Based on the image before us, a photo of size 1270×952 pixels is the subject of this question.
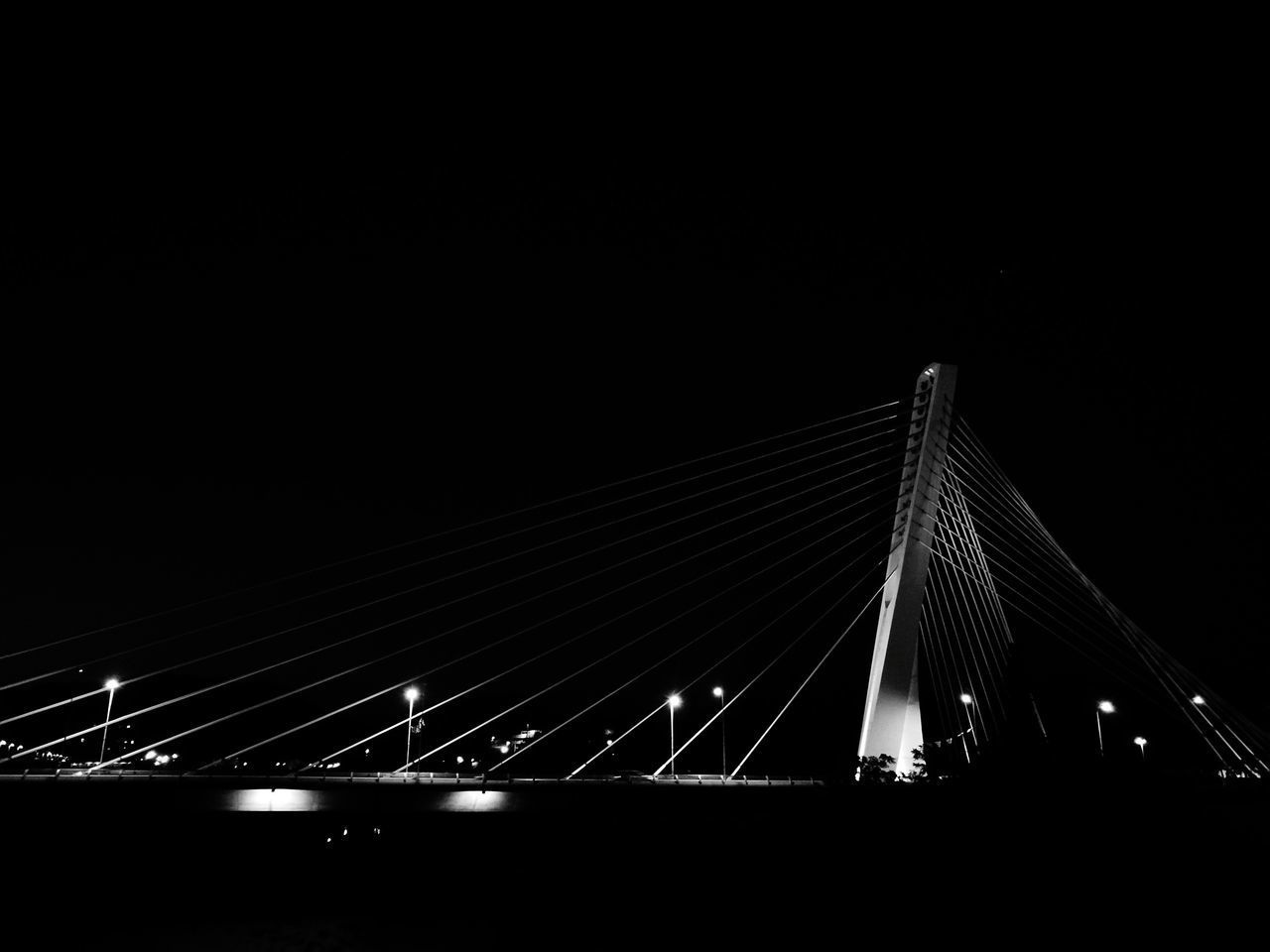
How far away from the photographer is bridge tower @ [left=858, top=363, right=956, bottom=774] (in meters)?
19.0

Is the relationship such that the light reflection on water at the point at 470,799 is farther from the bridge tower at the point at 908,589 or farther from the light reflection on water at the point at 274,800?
the bridge tower at the point at 908,589

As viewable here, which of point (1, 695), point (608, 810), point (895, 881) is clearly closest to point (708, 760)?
point (608, 810)

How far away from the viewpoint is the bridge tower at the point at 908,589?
19.0 m

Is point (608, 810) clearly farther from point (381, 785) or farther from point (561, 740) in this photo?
point (561, 740)

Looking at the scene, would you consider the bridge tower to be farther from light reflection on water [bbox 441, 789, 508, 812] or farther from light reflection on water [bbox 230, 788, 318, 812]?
light reflection on water [bbox 230, 788, 318, 812]

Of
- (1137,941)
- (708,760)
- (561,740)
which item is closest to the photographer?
(1137,941)

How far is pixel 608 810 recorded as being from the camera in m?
20.0

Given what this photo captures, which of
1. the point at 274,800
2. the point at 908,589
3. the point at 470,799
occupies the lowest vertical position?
the point at 470,799

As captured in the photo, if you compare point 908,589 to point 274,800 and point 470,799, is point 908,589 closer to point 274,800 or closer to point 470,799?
point 470,799

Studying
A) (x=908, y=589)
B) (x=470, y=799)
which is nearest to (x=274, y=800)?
(x=470, y=799)

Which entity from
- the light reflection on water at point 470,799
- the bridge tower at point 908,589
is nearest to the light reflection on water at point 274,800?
the light reflection on water at point 470,799

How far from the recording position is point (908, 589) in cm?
1917

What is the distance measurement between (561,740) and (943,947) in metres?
48.3

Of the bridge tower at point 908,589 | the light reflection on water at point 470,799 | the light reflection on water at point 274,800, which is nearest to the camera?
the light reflection on water at point 274,800
